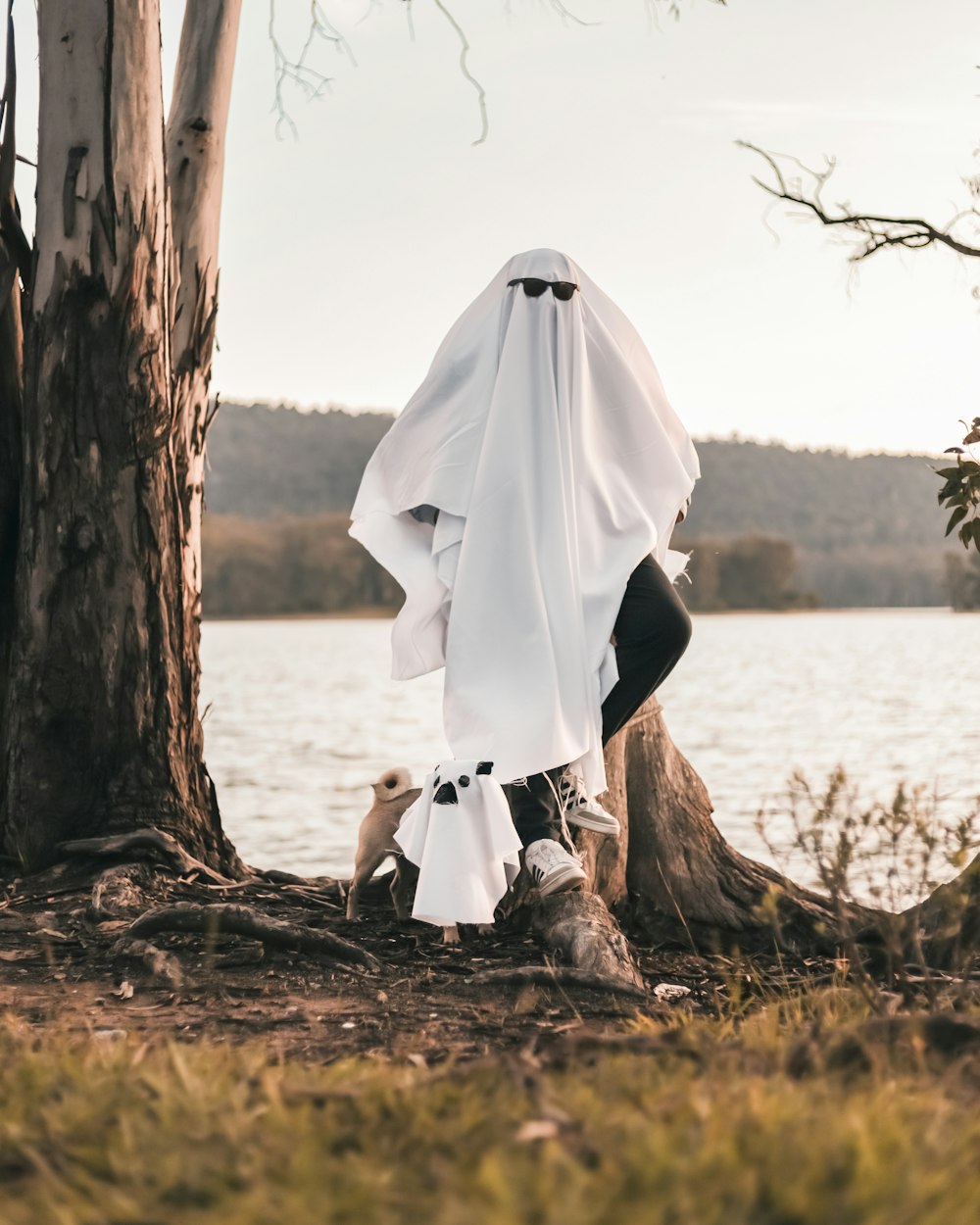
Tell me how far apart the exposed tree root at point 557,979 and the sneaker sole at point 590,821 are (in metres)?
0.65

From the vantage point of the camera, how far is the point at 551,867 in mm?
3914

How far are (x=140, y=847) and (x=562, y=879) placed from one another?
5.89 ft

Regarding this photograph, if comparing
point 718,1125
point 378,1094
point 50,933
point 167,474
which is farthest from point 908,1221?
point 167,474

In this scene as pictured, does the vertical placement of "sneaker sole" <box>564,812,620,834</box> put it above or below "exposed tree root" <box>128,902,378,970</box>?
Result: above

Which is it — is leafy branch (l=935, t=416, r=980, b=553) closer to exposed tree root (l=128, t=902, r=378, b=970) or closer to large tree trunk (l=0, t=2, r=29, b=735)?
exposed tree root (l=128, t=902, r=378, b=970)

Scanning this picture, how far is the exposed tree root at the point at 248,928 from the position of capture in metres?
3.92

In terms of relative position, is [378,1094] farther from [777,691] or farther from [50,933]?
[777,691]

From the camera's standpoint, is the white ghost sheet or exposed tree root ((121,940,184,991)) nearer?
exposed tree root ((121,940,184,991))

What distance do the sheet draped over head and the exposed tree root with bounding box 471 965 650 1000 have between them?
0.66 metres

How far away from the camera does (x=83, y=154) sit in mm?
4926

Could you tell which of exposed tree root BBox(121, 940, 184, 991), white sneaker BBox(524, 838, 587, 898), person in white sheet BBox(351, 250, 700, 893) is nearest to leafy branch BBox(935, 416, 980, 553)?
person in white sheet BBox(351, 250, 700, 893)

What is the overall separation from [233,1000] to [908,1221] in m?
2.23

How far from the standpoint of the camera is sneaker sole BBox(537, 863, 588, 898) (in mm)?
3883

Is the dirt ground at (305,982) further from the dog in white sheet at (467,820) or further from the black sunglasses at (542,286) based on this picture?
the black sunglasses at (542,286)
